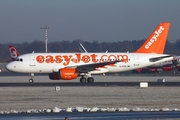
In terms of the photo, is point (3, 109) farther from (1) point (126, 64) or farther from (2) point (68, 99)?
(1) point (126, 64)

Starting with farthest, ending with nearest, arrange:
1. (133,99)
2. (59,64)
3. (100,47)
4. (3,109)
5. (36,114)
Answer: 1. (100,47)
2. (59,64)
3. (133,99)
4. (3,109)
5. (36,114)

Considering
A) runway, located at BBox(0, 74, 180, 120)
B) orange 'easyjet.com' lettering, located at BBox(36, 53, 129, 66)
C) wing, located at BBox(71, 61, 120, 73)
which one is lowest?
runway, located at BBox(0, 74, 180, 120)

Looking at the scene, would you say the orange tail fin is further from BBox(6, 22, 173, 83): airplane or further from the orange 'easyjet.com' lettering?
the orange 'easyjet.com' lettering

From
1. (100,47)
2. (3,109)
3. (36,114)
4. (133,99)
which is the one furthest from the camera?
(100,47)

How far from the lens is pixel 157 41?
5600 cm

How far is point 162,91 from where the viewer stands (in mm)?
37688

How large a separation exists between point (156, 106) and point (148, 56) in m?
26.6

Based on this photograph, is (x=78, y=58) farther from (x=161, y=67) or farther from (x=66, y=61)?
(x=161, y=67)

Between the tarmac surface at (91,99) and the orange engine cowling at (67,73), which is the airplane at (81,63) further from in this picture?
the tarmac surface at (91,99)

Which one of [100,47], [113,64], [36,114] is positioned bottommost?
[36,114]

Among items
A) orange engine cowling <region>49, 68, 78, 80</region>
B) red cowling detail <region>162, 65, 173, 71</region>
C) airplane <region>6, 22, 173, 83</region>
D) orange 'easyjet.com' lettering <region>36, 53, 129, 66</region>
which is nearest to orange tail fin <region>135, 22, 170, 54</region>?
airplane <region>6, 22, 173, 83</region>

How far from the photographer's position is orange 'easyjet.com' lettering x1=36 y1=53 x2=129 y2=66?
52.1 m

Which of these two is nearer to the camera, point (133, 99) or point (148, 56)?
point (133, 99)

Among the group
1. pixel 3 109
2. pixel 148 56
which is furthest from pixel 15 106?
pixel 148 56
